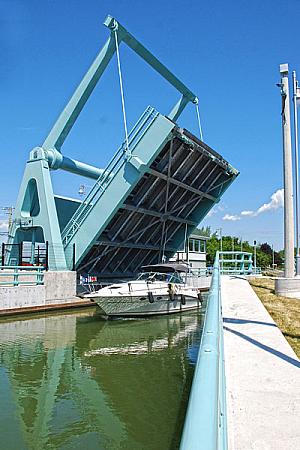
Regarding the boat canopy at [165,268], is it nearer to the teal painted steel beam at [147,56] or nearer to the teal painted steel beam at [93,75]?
the teal painted steel beam at [93,75]

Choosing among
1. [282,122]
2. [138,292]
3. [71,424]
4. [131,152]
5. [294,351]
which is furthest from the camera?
[131,152]

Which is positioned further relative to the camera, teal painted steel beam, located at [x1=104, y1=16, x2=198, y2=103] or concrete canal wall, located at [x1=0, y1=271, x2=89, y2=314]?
teal painted steel beam, located at [x1=104, y1=16, x2=198, y2=103]

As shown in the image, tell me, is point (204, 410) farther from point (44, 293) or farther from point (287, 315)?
point (44, 293)

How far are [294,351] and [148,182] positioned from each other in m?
15.2

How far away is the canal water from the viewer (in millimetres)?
5690

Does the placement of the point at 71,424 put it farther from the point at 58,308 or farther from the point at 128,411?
the point at 58,308

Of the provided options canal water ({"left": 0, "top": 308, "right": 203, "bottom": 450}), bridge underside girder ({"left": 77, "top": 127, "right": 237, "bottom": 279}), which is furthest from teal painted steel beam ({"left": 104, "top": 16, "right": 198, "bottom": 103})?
canal water ({"left": 0, "top": 308, "right": 203, "bottom": 450})

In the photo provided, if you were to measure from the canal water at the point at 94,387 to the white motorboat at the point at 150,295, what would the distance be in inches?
78.2

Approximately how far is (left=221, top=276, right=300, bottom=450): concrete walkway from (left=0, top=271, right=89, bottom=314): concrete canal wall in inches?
466

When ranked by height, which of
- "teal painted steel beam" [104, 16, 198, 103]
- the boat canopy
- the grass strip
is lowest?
the grass strip

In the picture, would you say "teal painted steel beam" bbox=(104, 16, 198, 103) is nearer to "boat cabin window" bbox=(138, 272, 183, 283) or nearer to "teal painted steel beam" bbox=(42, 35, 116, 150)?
"teal painted steel beam" bbox=(42, 35, 116, 150)

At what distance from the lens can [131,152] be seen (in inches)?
Result: 721

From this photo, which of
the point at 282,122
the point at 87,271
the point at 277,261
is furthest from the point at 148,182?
the point at 277,261

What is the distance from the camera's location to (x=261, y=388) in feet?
13.1
